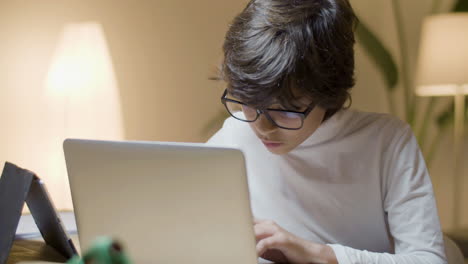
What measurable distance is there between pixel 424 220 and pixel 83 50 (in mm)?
1773

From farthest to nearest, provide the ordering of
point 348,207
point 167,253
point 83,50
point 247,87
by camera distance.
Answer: point 83,50
point 348,207
point 247,87
point 167,253

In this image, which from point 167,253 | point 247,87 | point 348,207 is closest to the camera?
point 167,253

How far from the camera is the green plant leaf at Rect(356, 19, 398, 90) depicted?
2.73 meters

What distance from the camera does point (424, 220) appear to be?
1300 mm

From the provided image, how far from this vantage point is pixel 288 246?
3.71ft

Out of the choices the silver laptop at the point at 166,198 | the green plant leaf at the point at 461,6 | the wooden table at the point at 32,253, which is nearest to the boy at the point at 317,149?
the silver laptop at the point at 166,198

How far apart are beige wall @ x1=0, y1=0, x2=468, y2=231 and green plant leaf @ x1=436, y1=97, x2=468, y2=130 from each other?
0.28 ft

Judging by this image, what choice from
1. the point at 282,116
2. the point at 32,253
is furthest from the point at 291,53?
the point at 32,253

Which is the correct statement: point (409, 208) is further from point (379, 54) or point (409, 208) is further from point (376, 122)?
point (379, 54)

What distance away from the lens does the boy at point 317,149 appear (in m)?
1.20

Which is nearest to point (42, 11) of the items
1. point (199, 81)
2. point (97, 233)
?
point (199, 81)

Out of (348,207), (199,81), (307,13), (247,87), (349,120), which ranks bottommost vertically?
(199,81)

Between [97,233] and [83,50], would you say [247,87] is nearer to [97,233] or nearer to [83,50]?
[97,233]

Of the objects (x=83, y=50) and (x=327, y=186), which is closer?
(x=327, y=186)
